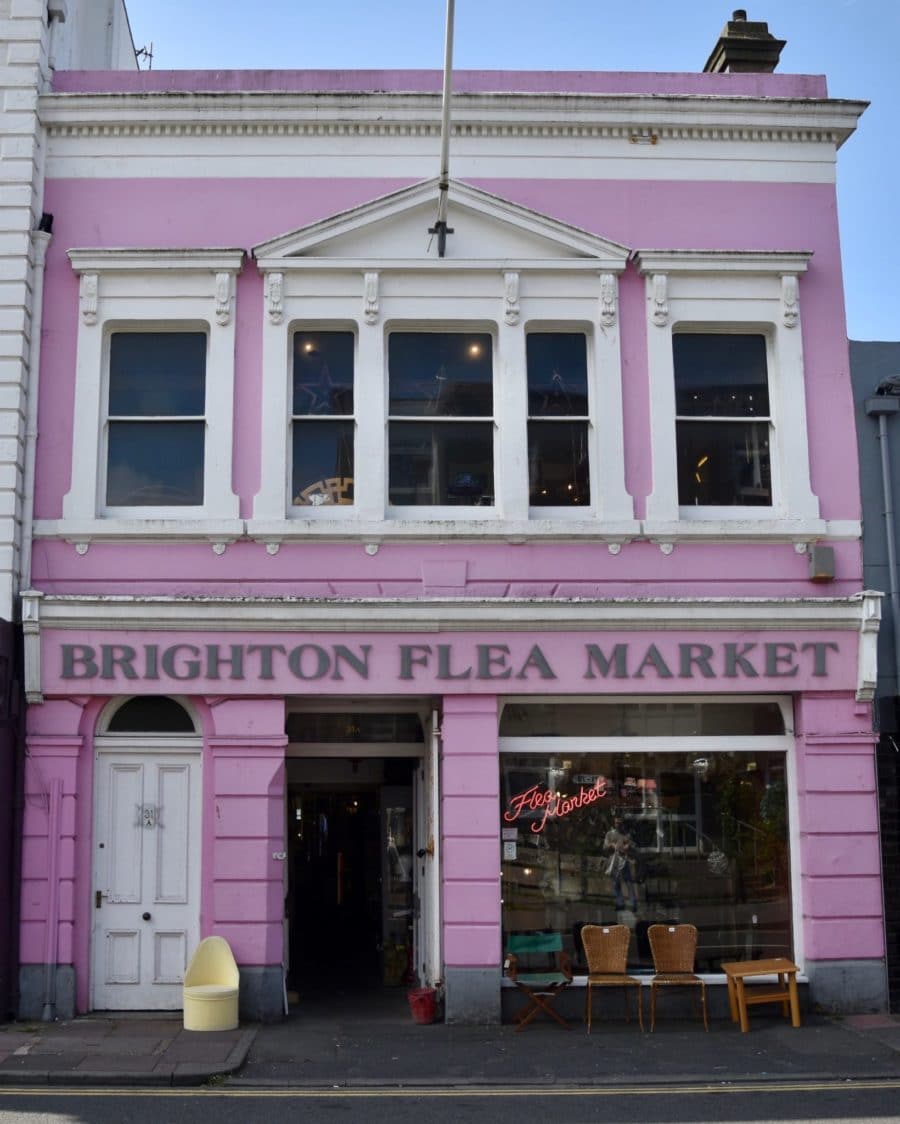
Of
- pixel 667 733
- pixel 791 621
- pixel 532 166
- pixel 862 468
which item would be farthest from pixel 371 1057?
pixel 532 166

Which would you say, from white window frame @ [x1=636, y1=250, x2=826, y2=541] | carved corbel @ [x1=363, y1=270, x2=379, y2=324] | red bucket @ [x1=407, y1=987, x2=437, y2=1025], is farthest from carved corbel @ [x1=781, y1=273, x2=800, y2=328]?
red bucket @ [x1=407, y1=987, x2=437, y2=1025]

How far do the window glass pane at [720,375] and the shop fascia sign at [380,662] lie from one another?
8.46ft

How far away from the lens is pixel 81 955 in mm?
12266

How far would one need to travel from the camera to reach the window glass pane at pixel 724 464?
Result: 1326cm

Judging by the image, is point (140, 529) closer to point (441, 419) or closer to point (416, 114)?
point (441, 419)

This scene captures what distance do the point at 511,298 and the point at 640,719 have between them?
440cm

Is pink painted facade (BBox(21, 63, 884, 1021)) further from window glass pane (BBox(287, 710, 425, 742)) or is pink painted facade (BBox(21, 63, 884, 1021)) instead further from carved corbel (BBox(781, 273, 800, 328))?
window glass pane (BBox(287, 710, 425, 742))

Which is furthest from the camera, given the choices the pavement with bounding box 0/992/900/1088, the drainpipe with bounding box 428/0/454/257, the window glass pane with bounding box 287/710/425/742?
the window glass pane with bounding box 287/710/425/742

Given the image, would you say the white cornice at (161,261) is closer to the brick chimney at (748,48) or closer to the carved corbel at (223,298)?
the carved corbel at (223,298)

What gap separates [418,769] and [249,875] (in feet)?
8.14

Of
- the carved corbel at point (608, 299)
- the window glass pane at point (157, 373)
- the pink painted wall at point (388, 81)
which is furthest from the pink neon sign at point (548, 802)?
the pink painted wall at point (388, 81)

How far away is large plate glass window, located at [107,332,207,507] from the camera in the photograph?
43.0 ft

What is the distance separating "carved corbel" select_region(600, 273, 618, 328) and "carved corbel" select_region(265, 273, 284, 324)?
3.22m

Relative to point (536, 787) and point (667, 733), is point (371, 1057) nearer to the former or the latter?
point (536, 787)
